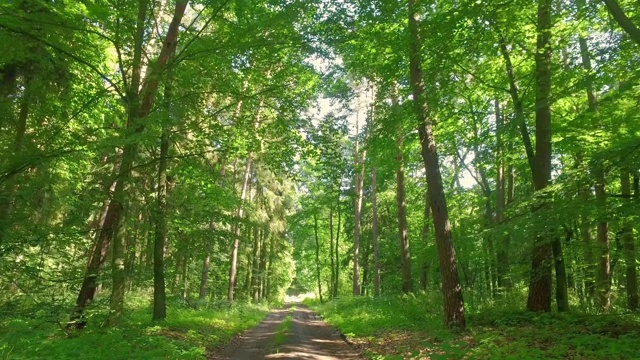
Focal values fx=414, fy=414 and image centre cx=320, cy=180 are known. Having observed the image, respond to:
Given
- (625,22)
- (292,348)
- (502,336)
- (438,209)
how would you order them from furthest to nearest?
(292,348) < (438,209) < (502,336) < (625,22)

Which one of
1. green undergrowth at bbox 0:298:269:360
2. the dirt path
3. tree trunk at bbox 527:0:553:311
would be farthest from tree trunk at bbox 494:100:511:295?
green undergrowth at bbox 0:298:269:360

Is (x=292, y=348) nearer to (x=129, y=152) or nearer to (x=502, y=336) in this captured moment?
(x=502, y=336)

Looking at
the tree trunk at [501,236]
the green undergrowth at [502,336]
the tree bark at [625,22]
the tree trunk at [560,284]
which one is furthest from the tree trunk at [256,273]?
the tree bark at [625,22]

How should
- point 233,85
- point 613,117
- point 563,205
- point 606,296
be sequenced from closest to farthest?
point 563,205, point 613,117, point 233,85, point 606,296

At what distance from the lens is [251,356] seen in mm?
9891

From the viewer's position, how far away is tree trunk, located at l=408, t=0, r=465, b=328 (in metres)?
9.88

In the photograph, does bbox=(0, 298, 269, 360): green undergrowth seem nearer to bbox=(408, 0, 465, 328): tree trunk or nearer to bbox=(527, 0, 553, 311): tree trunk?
bbox=(408, 0, 465, 328): tree trunk

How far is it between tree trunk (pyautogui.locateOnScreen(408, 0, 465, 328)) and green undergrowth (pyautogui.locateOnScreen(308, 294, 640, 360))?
638 millimetres

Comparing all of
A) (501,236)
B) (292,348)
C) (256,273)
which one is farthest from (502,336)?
(256,273)

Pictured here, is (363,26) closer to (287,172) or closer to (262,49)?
(262,49)

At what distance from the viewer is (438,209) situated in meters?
10.5

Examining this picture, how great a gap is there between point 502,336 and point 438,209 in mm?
3257

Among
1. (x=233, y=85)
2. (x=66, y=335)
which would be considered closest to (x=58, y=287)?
(x=66, y=335)

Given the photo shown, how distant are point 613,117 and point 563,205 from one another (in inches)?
141
